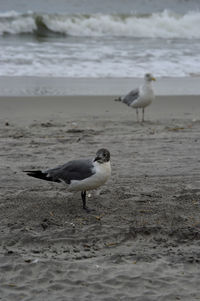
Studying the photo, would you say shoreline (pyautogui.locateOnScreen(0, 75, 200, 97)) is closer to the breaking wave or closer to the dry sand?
the dry sand

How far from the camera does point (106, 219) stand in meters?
4.43

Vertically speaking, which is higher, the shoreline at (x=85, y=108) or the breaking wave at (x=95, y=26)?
the breaking wave at (x=95, y=26)

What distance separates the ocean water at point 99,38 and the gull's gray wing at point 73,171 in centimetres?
796

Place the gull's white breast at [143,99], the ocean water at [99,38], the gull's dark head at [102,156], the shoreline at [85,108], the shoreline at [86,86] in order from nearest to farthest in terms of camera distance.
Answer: the gull's dark head at [102,156]
the shoreline at [85,108]
the gull's white breast at [143,99]
the shoreline at [86,86]
the ocean water at [99,38]

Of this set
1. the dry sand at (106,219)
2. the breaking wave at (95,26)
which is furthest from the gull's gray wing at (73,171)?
the breaking wave at (95,26)

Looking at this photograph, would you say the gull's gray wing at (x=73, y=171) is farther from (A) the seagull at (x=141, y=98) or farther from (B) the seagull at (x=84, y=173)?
(A) the seagull at (x=141, y=98)

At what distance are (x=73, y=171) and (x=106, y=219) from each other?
1.80 feet

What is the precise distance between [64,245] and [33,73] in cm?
905

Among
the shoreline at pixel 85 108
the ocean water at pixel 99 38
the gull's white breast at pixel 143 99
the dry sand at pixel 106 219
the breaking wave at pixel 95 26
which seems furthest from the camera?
the breaking wave at pixel 95 26

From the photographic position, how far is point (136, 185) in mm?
5289

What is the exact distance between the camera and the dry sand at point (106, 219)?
335 cm

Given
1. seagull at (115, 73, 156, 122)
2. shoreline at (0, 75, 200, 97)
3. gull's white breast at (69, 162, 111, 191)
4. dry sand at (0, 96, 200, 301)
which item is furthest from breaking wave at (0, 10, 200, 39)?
gull's white breast at (69, 162, 111, 191)

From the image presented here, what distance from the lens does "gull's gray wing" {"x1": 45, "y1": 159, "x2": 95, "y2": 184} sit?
14.9 feet

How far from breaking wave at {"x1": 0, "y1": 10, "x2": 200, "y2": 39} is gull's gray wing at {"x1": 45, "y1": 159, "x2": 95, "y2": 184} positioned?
1567cm
